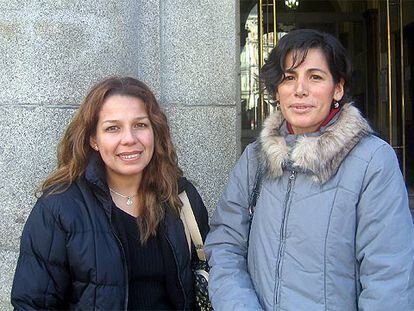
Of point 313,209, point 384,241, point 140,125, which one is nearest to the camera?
point 384,241

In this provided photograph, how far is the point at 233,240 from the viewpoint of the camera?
272 centimetres

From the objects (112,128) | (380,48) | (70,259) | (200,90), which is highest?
(380,48)

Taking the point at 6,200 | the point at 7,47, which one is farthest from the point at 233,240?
the point at 7,47

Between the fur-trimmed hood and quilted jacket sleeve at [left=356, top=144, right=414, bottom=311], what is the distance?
0.43 feet

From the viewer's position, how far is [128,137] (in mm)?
2773

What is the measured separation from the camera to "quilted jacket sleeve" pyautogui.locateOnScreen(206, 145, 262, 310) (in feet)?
8.53

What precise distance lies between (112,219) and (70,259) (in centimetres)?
26

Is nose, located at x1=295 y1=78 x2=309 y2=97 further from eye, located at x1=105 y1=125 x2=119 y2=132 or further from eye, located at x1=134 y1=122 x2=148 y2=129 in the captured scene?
eye, located at x1=105 y1=125 x2=119 y2=132

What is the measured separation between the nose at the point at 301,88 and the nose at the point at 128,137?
2.54 ft

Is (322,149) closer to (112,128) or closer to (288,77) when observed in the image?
(288,77)

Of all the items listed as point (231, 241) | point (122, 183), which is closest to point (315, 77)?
point (231, 241)

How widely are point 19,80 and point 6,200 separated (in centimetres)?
77

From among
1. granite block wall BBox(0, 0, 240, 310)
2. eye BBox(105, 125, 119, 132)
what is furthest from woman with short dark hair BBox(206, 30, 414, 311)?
granite block wall BBox(0, 0, 240, 310)

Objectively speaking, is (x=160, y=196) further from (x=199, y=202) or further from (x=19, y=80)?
(x=19, y=80)
